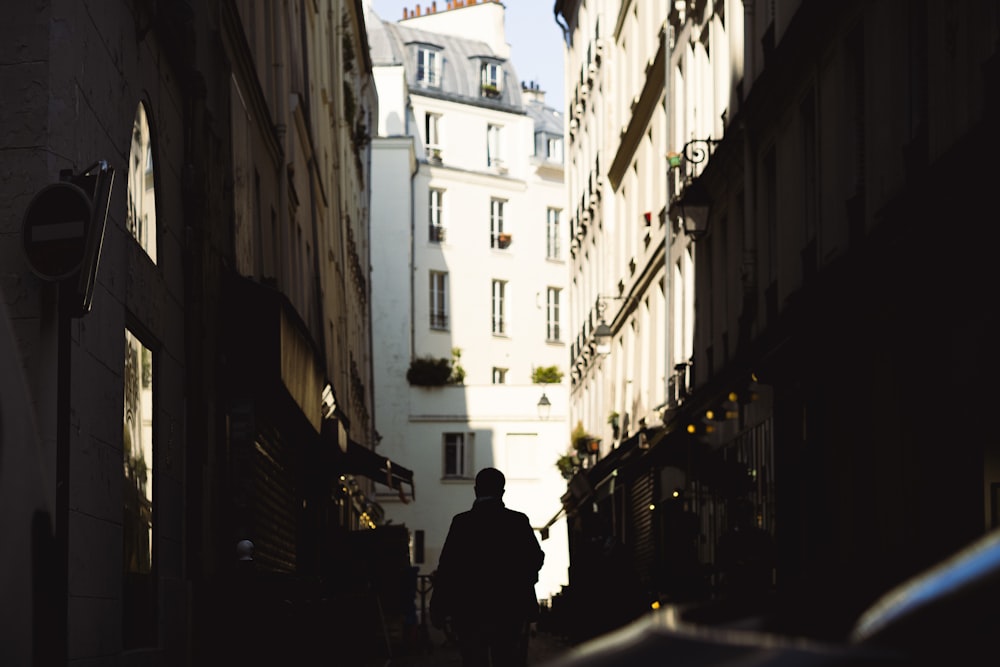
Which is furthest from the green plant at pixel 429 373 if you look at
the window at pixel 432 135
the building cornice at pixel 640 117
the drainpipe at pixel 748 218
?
the drainpipe at pixel 748 218

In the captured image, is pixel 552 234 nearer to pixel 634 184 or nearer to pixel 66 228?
pixel 634 184

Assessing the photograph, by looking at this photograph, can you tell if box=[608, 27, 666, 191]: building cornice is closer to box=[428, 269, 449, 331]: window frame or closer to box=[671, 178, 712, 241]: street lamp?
box=[671, 178, 712, 241]: street lamp

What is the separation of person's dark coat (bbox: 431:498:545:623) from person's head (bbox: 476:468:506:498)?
0.05 m

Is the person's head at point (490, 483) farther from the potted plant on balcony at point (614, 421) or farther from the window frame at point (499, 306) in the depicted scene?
the window frame at point (499, 306)

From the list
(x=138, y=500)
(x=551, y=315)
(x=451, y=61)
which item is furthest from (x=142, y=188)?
(x=451, y=61)

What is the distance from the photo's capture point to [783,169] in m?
19.6

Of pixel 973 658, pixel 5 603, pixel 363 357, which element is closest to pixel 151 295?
pixel 5 603

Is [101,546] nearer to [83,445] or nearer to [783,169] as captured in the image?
[83,445]

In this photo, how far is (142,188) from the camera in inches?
442

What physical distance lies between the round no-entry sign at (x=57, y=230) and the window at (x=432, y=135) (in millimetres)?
61300

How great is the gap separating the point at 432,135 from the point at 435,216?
455 cm

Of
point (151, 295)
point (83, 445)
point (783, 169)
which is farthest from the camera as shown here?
point (783, 169)

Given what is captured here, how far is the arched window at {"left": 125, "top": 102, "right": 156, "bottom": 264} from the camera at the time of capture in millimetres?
10719

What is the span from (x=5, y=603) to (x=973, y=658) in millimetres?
2219
